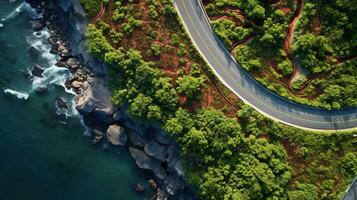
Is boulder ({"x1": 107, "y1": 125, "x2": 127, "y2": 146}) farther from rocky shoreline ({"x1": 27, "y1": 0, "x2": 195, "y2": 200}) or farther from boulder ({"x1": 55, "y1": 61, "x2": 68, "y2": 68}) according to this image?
boulder ({"x1": 55, "y1": 61, "x2": 68, "y2": 68})

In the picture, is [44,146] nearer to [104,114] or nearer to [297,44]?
[104,114]

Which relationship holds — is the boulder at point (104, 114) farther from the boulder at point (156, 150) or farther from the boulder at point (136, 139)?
the boulder at point (156, 150)

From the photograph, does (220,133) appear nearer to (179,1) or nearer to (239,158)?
(239,158)

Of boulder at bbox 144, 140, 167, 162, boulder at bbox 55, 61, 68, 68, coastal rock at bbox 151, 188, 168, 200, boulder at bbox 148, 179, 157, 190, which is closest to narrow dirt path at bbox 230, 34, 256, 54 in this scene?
boulder at bbox 144, 140, 167, 162

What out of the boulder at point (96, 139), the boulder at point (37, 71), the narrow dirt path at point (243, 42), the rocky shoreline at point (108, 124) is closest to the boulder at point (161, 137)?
the rocky shoreline at point (108, 124)

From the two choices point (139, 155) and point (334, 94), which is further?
point (139, 155)

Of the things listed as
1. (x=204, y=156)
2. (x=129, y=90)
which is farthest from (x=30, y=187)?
(x=204, y=156)
